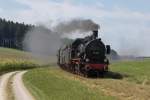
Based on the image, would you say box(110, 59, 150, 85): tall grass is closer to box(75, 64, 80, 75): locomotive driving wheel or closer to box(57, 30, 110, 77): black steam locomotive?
box(57, 30, 110, 77): black steam locomotive

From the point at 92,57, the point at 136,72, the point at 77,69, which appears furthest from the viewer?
the point at 77,69

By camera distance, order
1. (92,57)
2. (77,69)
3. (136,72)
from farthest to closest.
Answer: (77,69) < (136,72) < (92,57)

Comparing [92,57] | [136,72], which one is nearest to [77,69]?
[92,57]

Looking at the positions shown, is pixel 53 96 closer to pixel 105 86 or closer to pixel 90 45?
pixel 105 86

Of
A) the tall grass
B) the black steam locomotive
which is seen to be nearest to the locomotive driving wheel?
the black steam locomotive

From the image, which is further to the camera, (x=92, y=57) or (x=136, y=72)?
(x=136, y=72)

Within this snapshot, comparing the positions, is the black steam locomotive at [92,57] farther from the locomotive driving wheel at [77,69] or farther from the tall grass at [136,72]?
the tall grass at [136,72]

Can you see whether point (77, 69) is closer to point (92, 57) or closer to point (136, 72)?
point (92, 57)

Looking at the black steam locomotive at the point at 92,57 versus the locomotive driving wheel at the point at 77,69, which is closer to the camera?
the black steam locomotive at the point at 92,57

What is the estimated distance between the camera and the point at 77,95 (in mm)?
29609

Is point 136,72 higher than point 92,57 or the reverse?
the reverse

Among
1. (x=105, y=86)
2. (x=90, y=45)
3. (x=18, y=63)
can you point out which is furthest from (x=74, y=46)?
(x=18, y=63)

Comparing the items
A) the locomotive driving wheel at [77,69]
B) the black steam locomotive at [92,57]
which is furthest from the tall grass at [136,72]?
the locomotive driving wheel at [77,69]

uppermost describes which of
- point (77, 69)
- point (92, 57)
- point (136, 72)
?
point (92, 57)
